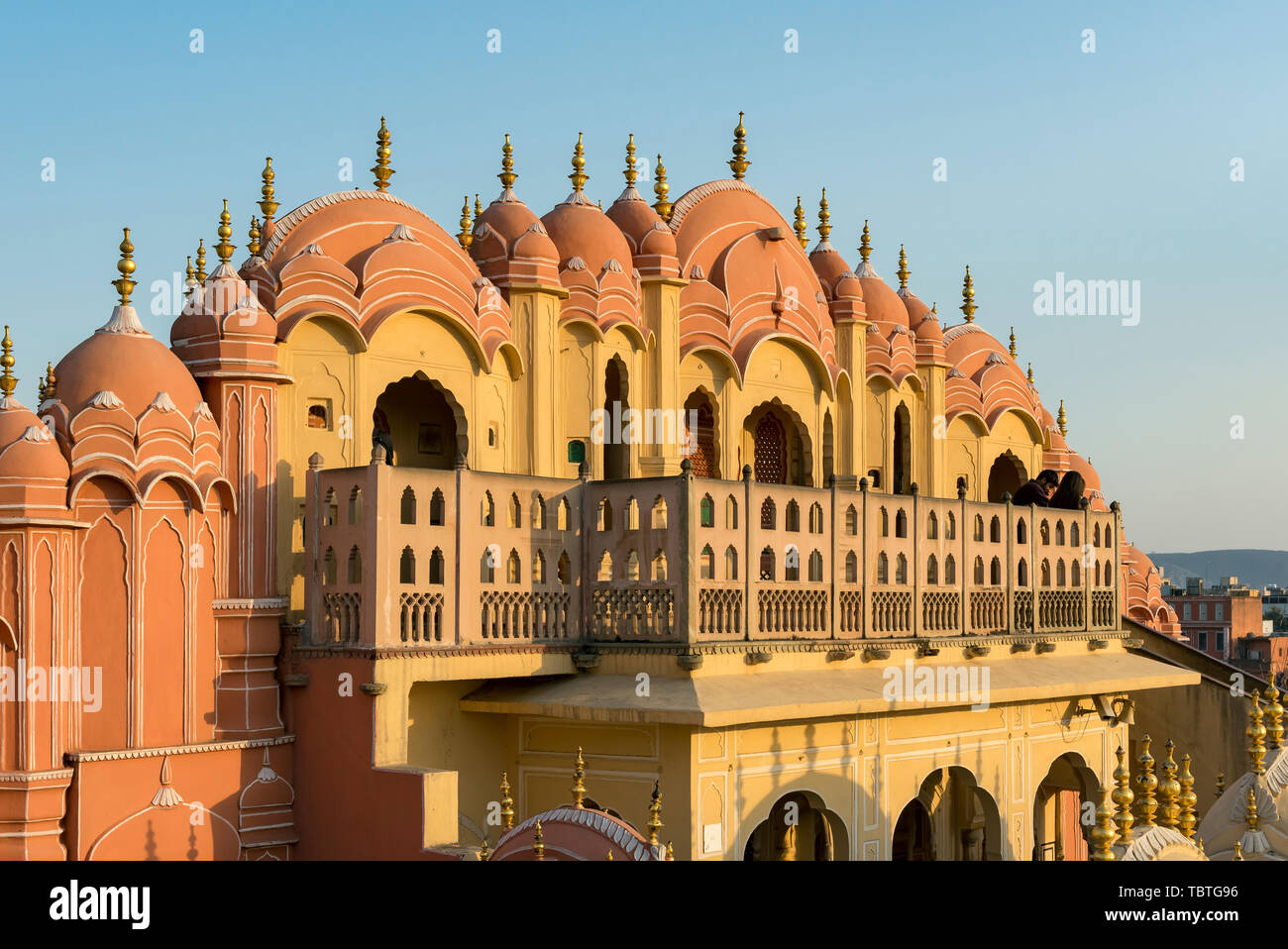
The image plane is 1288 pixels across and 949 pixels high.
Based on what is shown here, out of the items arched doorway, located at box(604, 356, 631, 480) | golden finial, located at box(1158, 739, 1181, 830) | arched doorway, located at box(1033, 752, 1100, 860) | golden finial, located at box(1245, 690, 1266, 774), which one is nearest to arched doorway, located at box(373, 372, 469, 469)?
arched doorway, located at box(604, 356, 631, 480)

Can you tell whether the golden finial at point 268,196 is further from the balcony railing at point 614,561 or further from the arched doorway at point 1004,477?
the arched doorway at point 1004,477

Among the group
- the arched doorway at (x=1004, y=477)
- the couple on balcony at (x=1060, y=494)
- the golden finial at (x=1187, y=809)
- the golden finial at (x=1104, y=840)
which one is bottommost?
the golden finial at (x=1187, y=809)

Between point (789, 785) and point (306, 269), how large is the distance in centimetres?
703

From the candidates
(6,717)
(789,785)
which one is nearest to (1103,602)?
(789,785)

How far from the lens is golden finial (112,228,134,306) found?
15.5 meters

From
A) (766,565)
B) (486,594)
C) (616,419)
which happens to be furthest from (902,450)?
(486,594)

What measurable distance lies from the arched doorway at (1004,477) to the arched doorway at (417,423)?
12388mm

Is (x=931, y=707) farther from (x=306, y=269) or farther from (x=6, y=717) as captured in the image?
(x=6, y=717)

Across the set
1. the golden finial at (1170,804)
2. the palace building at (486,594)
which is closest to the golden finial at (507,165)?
the palace building at (486,594)

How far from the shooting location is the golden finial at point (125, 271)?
15.5 metres

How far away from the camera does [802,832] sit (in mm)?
19922

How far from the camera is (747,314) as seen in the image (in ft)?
72.2

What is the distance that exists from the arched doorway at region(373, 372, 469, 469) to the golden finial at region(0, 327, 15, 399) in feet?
15.0

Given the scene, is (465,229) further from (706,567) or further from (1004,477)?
(1004,477)
